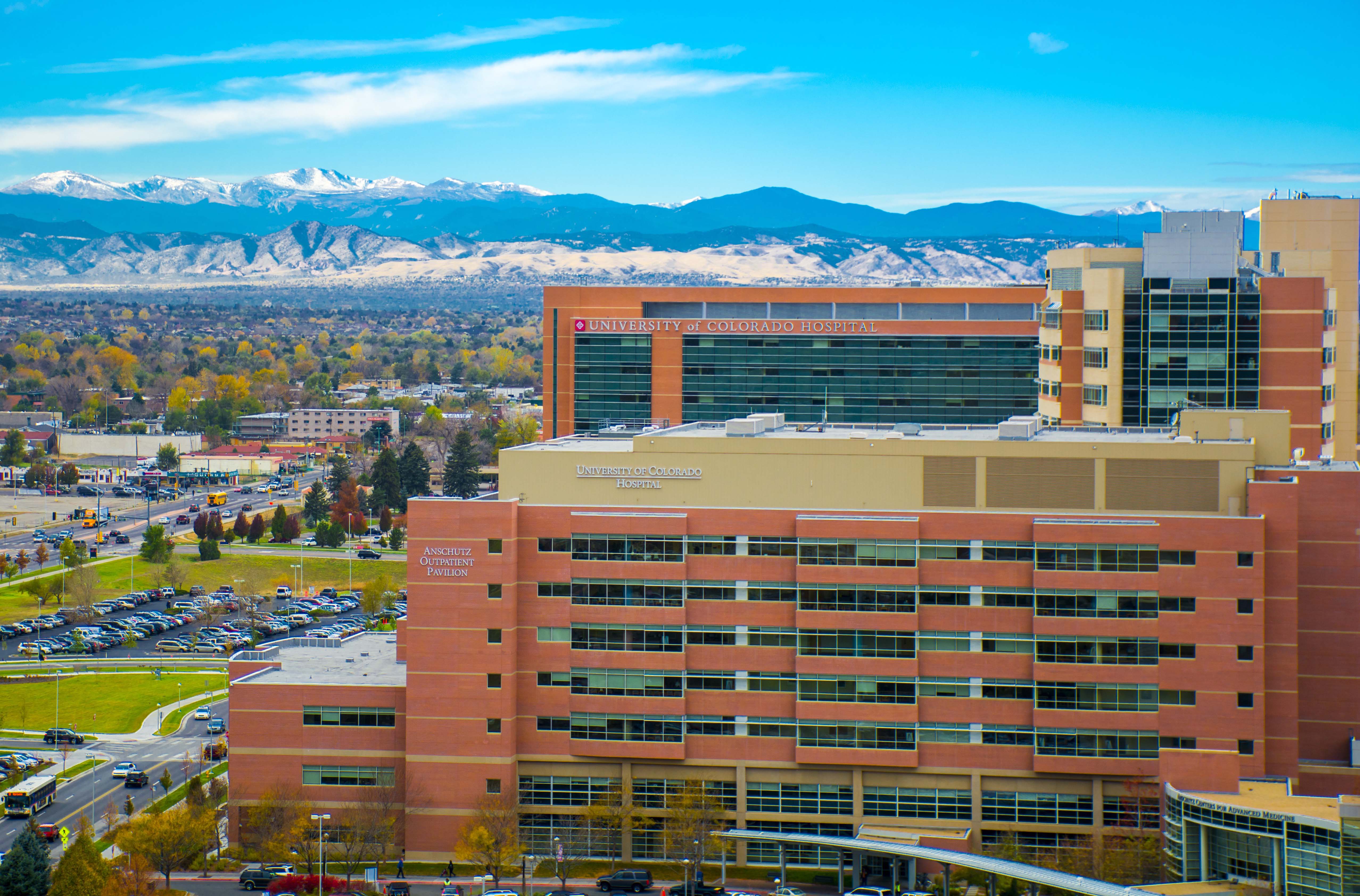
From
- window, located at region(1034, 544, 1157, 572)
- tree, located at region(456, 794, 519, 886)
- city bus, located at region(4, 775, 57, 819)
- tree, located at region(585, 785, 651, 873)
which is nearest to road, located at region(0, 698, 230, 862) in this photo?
city bus, located at region(4, 775, 57, 819)

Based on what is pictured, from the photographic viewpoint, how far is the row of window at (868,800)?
258 ft

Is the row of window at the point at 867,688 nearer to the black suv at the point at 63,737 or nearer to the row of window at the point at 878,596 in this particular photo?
the row of window at the point at 878,596

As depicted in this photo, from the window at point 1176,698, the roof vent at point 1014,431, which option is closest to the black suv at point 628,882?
the window at point 1176,698

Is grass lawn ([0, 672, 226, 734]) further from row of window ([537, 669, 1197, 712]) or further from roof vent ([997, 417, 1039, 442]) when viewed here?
roof vent ([997, 417, 1039, 442])

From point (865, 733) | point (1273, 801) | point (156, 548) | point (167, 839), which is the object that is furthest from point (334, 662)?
point (156, 548)

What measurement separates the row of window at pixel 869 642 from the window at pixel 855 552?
11.6 ft

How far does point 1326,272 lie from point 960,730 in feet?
211

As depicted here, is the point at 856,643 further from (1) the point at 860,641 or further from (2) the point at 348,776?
(2) the point at 348,776

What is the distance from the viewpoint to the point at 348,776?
84.7 meters

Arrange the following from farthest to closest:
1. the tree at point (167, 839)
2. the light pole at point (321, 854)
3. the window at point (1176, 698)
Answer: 1. the tree at point (167, 839)
2. the window at point (1176, 698)
3. the light pole at point (321, 854)

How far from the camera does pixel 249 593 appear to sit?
172 metres

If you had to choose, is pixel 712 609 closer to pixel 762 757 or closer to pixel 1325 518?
pixel 762 757

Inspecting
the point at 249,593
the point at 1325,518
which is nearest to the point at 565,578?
the point at 1325,518

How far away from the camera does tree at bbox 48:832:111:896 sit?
2790 inches
